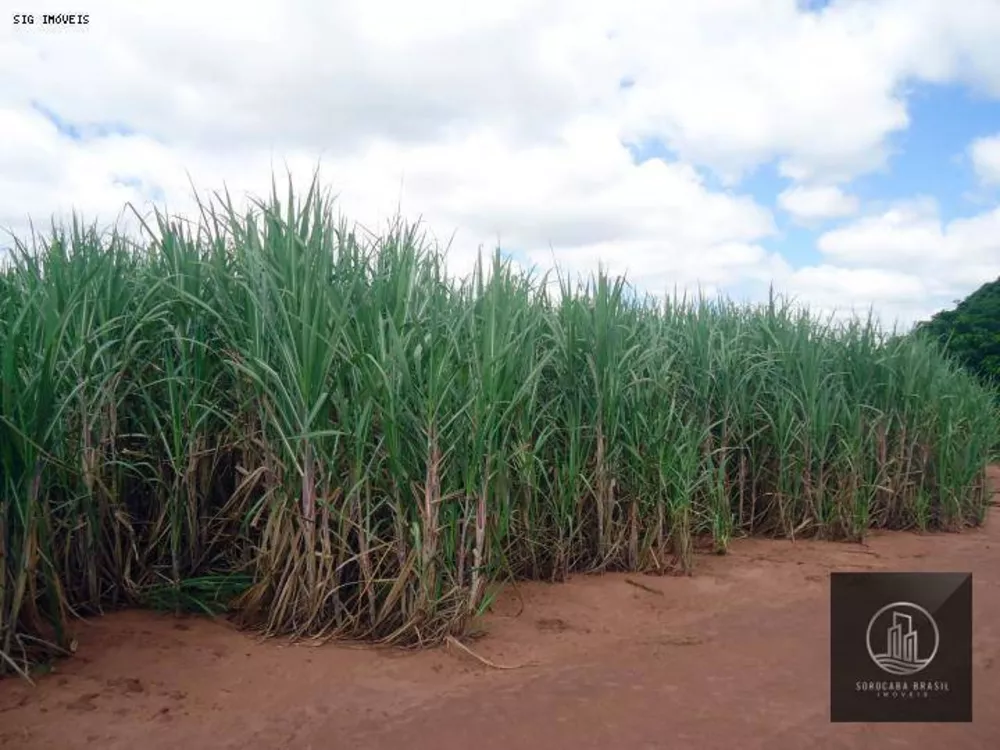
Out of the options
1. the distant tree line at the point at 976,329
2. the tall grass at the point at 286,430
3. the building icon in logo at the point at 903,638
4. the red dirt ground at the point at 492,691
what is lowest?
the red dirt ground at the point at 492,691

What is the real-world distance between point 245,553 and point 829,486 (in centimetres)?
461

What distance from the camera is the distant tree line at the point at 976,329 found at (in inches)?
584

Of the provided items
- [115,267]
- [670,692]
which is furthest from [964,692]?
[115,267]

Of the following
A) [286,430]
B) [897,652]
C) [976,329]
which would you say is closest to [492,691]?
[286,430]

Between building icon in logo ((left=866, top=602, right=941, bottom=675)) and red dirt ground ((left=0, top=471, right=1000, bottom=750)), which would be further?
building icon in logo ((left=866, top=602, right=941, bottom=675))

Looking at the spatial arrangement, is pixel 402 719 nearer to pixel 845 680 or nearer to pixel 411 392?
pixel 411 392

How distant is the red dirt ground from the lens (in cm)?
280

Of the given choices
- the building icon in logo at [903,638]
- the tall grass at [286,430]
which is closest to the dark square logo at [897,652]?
the building icon in logo at [903,638]

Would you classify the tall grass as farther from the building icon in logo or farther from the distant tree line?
the distant tree line

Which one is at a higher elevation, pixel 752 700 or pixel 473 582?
pixel 473 582

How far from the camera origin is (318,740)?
276 cm

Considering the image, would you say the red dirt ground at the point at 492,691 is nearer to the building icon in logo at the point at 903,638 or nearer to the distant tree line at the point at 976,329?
the building icon in logo at the point at 903,638

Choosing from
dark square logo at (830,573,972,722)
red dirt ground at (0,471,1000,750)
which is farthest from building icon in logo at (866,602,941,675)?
red dirt ground at (0,471,1000,750)

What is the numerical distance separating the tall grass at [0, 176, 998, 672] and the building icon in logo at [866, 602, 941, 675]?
156cm
